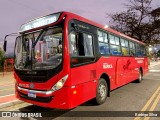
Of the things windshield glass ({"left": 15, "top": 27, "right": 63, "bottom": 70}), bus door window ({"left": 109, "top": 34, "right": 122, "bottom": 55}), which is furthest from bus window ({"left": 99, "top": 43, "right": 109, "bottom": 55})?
windshield glass ({"left": 15, "top": 27, "right": 63, "bottom": 70})

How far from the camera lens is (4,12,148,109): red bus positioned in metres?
5.41

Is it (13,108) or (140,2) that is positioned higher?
(140,2)

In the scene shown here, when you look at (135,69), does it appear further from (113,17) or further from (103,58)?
(113,17)

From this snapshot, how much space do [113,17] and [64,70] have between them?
3211 cm

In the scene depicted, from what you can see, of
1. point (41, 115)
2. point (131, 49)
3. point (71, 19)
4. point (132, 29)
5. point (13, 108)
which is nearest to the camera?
point (71, 19)

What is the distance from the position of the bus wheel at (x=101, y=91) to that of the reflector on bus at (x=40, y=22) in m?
2.82

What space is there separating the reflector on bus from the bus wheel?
2.82 m

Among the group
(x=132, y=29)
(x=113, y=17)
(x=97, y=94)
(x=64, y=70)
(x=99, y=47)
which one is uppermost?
(x=113, y=17)

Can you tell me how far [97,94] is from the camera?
6.98 meters

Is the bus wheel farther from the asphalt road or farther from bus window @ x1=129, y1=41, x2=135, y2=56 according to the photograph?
bus window @ x1=129, y1=41, x2=135, y2=56

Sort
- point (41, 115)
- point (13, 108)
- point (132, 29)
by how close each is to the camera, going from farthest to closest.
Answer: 1. point (132, 29)
2. point (13, 108)
3. point (41, 115)

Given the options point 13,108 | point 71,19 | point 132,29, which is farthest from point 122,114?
point 132,29

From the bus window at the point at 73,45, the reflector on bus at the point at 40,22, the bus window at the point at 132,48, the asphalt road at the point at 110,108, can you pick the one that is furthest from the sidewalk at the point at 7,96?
the bus window at the point at 132,48

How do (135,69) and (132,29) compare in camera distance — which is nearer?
(135,69)
